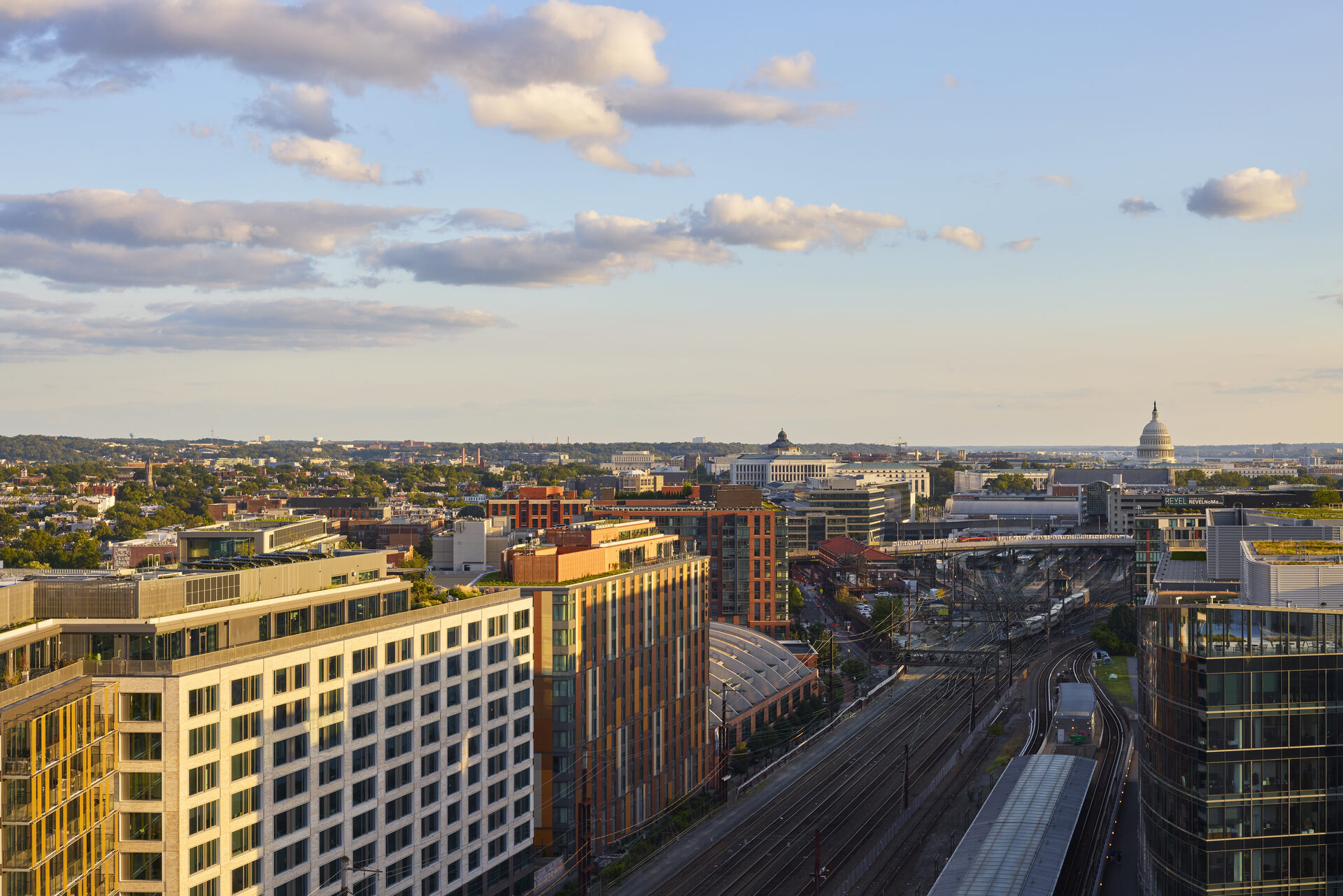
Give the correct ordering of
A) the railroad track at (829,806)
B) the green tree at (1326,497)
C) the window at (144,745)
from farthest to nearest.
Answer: the green tree at (1326,497)
the railroad track at (829,806)
the window at (144,745)

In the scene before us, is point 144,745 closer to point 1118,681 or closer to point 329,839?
point 329,839

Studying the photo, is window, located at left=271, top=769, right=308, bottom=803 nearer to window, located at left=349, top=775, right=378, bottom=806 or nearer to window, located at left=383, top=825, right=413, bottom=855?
window, located at left=349, top=775, right=378, bottom=806

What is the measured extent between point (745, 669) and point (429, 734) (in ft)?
197

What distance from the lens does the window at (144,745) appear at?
167 ft

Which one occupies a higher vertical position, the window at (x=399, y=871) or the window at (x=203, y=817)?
the window at (x=203, y=817)

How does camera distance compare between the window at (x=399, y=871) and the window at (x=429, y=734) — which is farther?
the window at (x=429, y=734)

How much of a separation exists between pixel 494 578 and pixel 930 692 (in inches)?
2875

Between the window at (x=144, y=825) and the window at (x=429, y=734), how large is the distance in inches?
662

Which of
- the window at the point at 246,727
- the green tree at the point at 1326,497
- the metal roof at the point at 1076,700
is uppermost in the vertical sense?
the green tree at the point at 1326,497

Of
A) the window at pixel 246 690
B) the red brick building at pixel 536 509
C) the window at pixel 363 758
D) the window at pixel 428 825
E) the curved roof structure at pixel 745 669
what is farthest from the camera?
the red brick building at pixel 536 509

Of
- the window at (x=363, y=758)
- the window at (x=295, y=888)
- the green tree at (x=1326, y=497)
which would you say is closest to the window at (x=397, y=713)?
the window at (x=363, y=758)

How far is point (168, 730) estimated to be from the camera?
51000mm

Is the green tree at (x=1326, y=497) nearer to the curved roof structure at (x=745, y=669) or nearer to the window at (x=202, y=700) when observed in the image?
the curved roof structure at (x=745, y=669)

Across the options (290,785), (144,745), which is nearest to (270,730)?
(290,785)
